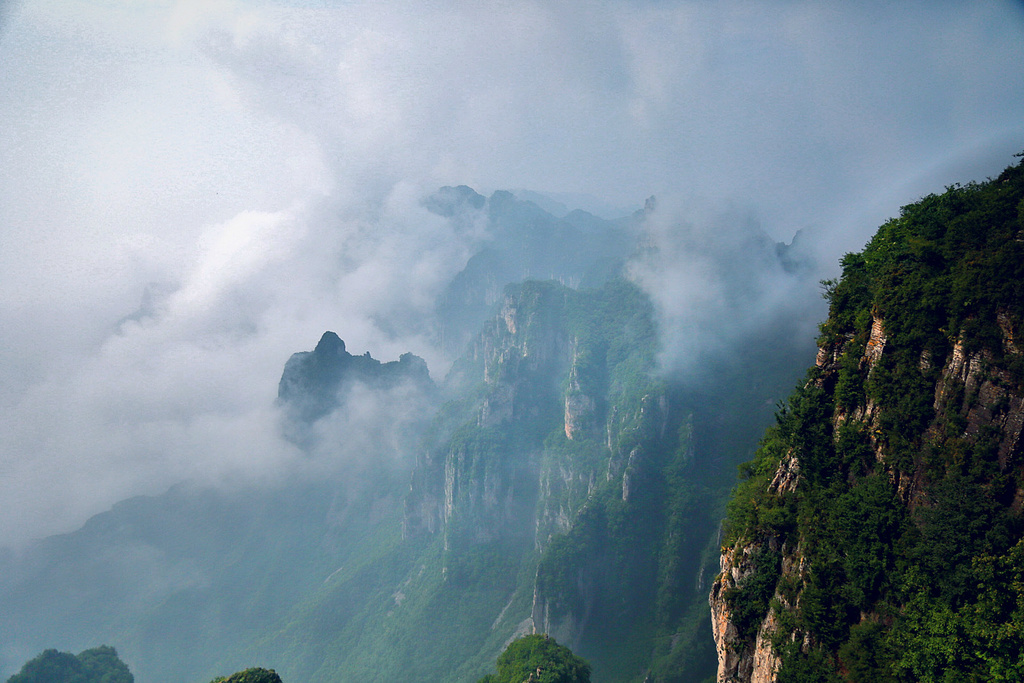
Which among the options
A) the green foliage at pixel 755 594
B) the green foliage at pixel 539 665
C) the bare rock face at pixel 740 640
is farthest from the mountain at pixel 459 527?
the green foliage at pixel 755 594

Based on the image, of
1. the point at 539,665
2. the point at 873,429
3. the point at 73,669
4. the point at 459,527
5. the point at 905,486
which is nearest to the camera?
the point at 905,486

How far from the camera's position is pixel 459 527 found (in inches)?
5379

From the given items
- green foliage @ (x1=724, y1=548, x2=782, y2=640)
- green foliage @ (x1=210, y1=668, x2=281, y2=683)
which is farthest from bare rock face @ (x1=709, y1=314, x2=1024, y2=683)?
green foliage @ (x1=210, y1=668, x2=281, y2=683)

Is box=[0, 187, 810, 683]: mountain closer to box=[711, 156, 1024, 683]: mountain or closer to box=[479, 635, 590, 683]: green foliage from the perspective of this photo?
box=[479, 635, 590, 683]: green foliage

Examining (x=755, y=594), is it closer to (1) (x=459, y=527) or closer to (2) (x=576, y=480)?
(2) (x=576, y=480)

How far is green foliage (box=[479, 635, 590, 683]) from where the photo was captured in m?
56.6

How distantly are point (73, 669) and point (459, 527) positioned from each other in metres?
78.7

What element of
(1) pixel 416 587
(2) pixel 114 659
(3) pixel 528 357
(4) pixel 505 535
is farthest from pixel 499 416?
(2) pixel 114 659

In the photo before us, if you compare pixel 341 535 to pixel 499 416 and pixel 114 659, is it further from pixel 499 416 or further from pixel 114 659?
pixel 114 659

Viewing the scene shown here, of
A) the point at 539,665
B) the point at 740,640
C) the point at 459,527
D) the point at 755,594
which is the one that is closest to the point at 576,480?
the point at 459,527

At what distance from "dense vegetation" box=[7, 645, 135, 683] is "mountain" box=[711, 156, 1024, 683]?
9279cm

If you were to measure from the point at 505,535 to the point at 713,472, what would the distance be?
58.0 m

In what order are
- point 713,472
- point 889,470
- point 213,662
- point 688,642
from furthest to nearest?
point 213,662 → point 713,472 → point 688,642 → point 889,470

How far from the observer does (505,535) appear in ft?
440
